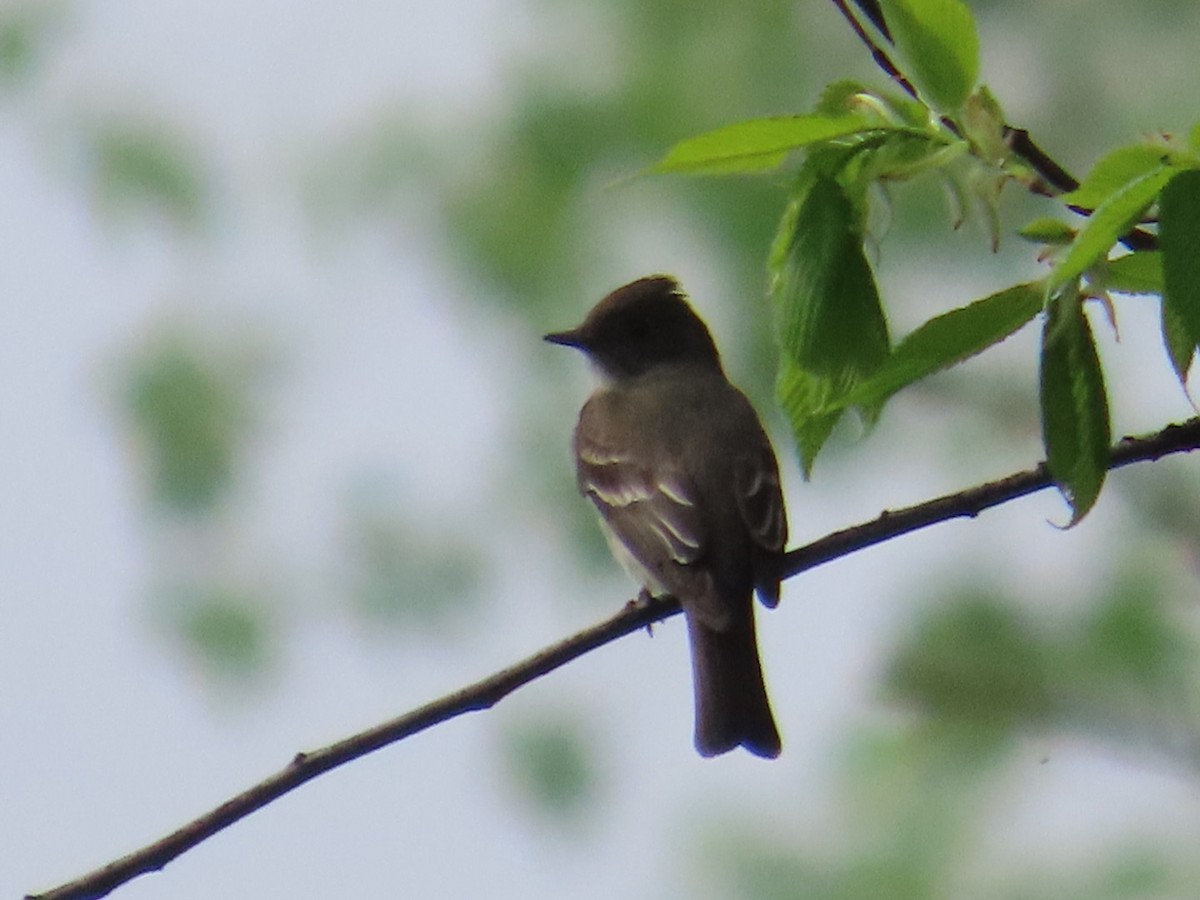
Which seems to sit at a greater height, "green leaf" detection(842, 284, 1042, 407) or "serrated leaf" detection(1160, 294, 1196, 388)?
"green leaf" detection(842, 284, 1042, 407)

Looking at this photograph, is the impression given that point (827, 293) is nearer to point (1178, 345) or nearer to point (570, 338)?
point (1178, 345)

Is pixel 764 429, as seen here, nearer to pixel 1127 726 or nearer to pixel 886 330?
pixel 886 330

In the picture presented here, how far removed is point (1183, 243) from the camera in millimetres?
1351

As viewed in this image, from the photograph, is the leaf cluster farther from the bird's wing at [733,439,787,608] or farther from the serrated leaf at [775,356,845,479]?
the bird's wing at [733,439,787,608]

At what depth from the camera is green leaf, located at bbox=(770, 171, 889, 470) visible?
5.29ft

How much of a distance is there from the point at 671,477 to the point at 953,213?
2.33 meters

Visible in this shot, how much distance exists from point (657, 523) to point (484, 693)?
166 cm

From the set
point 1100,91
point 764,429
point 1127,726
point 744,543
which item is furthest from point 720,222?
point 744,543

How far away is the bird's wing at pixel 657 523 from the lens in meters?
3.58

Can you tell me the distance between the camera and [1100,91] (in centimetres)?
923

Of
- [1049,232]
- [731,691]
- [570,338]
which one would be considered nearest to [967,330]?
[1049,232]

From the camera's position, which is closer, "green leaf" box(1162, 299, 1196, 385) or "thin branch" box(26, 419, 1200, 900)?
"green leaf" box(1162, 299, 1196, 385)

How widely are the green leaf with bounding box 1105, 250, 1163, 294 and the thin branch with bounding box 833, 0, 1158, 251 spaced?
0.02 metres

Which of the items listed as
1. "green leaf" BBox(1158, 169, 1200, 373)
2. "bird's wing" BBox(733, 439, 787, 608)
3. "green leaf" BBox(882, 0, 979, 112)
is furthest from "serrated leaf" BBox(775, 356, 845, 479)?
"bird's wing" BBox(733, 439, 787, 608)
